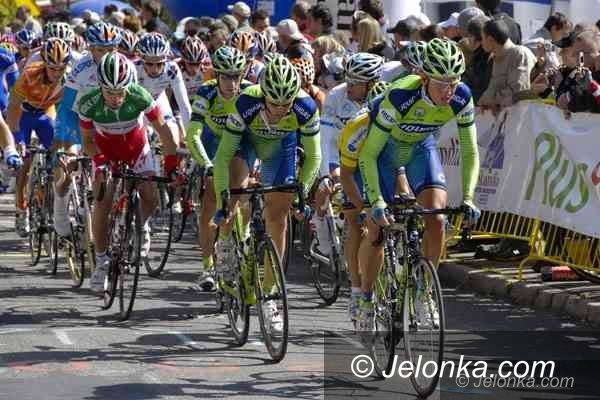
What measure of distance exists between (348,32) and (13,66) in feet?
17.3

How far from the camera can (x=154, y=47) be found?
14.1 m

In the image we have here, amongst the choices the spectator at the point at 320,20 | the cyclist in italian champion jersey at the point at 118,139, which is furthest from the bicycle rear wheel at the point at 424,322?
the spectator at the point at 320,20

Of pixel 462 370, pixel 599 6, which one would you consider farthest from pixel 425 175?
pixel 599 6

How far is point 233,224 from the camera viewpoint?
10.9 m

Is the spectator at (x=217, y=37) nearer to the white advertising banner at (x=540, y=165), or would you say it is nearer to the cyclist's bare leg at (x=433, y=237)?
the white advertising banner at (x=540, y=165)

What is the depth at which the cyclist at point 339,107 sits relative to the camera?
444 inches

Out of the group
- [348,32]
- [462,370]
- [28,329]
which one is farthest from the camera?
[348,32]

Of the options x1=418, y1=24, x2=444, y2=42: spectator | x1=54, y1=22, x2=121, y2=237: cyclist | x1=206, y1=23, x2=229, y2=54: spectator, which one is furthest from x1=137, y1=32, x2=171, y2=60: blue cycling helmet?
x1=206, y1=23, x2=229, y2=54: spectator

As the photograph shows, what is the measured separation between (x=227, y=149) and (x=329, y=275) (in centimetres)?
241

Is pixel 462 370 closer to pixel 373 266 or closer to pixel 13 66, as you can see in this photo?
pixel 373 266

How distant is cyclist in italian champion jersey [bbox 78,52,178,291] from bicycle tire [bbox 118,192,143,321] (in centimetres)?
39

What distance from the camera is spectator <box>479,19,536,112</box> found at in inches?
539

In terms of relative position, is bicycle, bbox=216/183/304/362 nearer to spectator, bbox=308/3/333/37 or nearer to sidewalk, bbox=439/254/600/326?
sidewalk, bbox=439/254/600/326

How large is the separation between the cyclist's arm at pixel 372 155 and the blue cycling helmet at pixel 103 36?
466 centimetres
